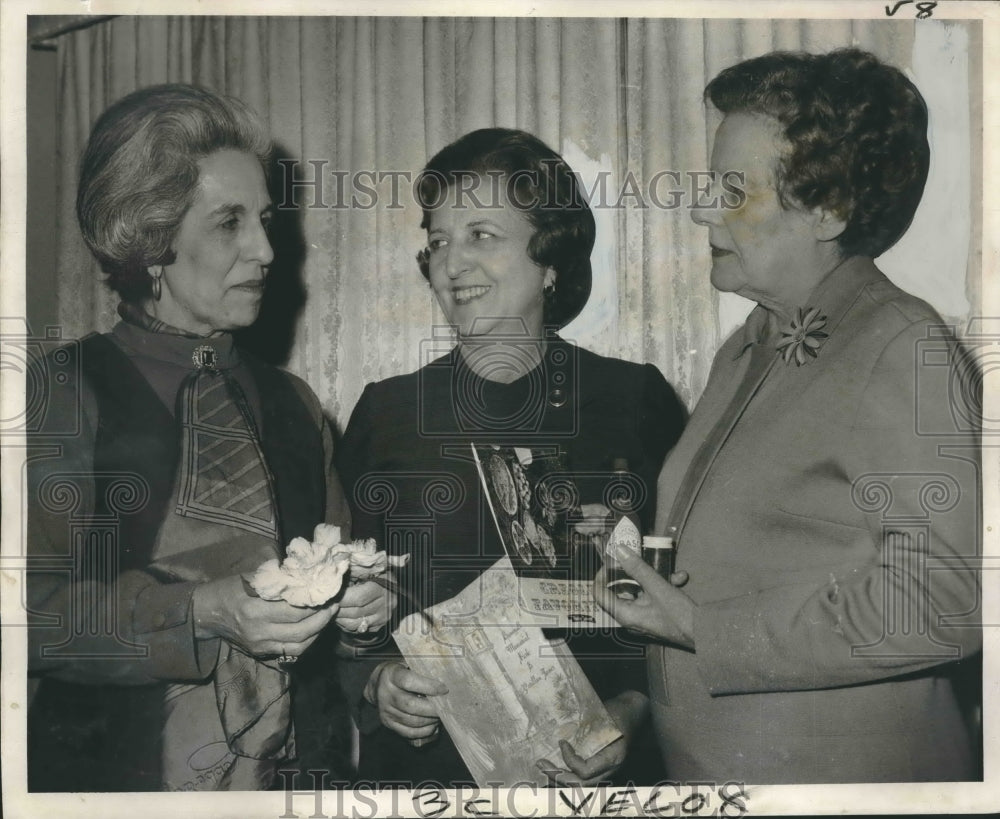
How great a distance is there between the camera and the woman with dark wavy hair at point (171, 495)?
3.11 m

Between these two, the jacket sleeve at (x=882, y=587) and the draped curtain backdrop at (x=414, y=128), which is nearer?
the jacket sleeve at (x=882, y=587)

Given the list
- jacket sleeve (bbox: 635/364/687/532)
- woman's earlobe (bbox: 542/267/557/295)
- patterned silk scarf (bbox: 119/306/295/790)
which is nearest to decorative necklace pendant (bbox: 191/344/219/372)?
patterned silk scarf (bbox: 119/306/295/790)

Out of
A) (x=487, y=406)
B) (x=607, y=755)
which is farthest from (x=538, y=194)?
(x=607, y=755)

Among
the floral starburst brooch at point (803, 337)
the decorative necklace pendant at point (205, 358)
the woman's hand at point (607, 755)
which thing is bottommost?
the woman's hand at point (607, 755)

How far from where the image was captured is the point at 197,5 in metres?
3.24

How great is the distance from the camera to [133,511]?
10.3 ft

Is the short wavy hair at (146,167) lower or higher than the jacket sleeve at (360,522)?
higher

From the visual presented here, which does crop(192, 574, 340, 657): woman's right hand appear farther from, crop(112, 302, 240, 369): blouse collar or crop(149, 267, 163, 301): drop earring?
crop(149, 267, 163, 301): drop earring

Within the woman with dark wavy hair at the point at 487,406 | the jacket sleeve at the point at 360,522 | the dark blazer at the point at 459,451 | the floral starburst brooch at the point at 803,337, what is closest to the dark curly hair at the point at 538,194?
the woman with dark wavy hair at the point at 487,406

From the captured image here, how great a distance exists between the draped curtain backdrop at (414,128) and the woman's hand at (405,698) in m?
0.77

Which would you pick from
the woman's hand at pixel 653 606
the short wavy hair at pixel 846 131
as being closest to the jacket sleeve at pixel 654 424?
the woman's hand at pixel 653 606

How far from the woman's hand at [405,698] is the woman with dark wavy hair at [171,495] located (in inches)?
5.3

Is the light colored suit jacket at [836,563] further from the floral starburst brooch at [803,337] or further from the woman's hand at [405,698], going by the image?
the woman's hand at [405,698]

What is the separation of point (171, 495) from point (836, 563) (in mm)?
1805
